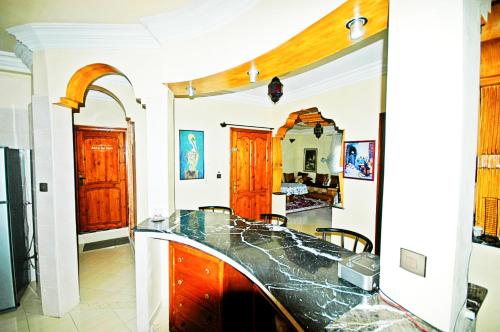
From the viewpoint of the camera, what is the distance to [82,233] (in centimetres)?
438

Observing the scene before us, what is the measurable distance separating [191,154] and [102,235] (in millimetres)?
2769

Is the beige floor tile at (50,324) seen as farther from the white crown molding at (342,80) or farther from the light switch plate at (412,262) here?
the white crown molding at (342,80)

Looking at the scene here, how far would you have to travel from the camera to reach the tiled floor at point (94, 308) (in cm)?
230

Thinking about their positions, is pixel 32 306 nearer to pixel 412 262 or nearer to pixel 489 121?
pixel 412 262

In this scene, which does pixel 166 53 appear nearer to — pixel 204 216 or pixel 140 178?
pixel 204 216

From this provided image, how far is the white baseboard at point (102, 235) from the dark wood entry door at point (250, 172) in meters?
2.60

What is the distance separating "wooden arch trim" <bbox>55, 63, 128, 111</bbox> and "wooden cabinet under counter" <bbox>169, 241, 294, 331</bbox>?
198 cm

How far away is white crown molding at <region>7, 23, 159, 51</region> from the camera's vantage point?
6.83ft

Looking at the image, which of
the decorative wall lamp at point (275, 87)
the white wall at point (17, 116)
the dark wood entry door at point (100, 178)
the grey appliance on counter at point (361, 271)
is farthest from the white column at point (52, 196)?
the grey appliance on counter at point (361, 271)

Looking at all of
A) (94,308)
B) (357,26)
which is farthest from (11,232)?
(357,26)

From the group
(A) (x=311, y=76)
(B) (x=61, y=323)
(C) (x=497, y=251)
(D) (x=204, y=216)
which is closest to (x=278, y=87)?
(A) (x=311, y=76)

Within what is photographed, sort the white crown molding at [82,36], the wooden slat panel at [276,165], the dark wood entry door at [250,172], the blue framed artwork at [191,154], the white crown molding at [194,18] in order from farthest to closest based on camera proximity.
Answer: the wooden slat panel at [276,165]
the dark wood entry door at [250,172]
the blue framed artwork at [191,154]
the white crown molding at [82,36]
the white crown molding at [194,18]

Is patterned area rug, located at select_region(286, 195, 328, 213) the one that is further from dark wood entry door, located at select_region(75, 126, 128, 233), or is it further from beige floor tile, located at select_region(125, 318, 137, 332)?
beige floor tile, located at select_region(125, 318, 137, 332)

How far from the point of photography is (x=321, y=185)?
28.9 ft
